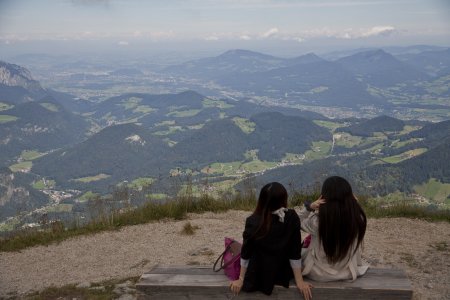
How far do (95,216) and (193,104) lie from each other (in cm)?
19171

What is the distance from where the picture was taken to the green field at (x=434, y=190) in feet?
146

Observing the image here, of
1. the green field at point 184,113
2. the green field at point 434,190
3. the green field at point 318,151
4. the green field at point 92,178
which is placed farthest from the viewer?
the green field at point 184,113

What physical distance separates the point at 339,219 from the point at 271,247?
0.71 m

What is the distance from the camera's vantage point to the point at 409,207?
372 inches

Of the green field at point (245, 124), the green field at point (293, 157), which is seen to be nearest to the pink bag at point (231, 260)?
the green field at point (293, 157)

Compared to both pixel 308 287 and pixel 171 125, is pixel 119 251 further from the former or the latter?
pixel 171 125

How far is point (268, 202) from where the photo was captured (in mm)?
4086

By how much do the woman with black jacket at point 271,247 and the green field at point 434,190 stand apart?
4320cm

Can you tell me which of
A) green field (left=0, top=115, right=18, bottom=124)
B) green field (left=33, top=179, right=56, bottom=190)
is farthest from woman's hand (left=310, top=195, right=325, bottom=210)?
green field (left=0, top=115, right=18, bottom=124)

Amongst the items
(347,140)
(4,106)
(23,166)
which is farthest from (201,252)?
(4,106)

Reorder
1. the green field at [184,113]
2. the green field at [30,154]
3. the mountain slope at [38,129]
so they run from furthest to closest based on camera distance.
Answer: the green field at [184,113], the mountain slope at [38,129], the green field at [30,154]

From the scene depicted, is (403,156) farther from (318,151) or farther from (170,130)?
(170,130)

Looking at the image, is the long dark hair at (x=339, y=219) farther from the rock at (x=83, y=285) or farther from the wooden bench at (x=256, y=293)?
the rock at (x=83, y=285)

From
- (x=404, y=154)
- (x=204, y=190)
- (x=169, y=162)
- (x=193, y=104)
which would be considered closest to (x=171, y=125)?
→ (x=193, y=104)
